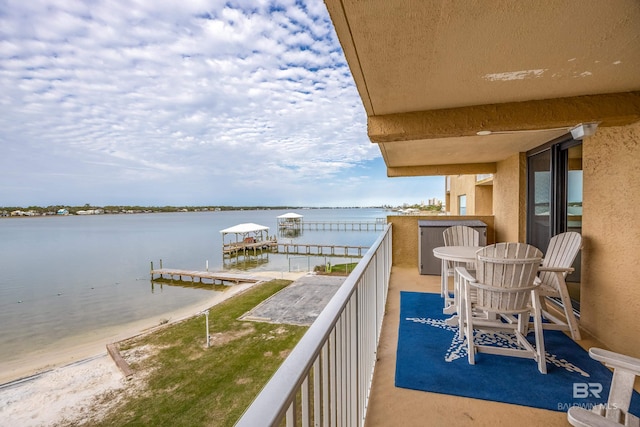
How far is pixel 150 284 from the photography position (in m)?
19.7

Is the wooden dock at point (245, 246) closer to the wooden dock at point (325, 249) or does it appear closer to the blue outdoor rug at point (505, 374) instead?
the wooden dock at point (325, 249)

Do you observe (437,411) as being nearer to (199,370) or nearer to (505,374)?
(505,374)

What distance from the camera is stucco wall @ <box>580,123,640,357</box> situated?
2348 mm

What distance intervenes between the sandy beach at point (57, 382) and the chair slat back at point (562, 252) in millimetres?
9618

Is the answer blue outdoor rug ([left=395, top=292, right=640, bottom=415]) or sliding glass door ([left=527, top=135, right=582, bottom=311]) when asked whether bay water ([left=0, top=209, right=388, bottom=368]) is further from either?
sliding glass door ([left=527, top=135, right=582, bottom=311])

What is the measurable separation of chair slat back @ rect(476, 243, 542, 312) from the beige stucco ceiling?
3.77 feet

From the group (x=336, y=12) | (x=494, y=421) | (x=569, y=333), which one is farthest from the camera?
(x=569, y=333)

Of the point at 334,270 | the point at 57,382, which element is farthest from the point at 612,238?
the point at 334,270

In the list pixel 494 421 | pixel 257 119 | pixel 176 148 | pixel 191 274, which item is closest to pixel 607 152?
pixel 494 421

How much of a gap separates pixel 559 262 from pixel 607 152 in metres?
1.19

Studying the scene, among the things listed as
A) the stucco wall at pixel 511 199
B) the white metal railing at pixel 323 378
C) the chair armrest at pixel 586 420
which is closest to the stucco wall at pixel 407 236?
the stucco wall at pixel 511 199

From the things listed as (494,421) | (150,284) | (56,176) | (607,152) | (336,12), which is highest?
(56,176)

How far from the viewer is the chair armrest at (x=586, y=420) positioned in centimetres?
101

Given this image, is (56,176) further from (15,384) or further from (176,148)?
(15,384)
